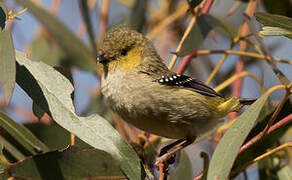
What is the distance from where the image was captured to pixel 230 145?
206 cm

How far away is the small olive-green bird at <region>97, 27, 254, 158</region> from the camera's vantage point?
112 inches

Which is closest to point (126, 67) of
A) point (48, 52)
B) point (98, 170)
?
point (98, 170)

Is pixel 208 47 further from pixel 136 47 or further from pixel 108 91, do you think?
pixel 108 91

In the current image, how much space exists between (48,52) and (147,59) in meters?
1.48

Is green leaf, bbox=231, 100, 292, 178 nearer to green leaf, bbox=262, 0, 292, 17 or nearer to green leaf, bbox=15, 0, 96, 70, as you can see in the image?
green leaf, bbox=262, 0, 292, 17

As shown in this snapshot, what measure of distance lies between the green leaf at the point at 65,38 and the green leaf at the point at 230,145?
1919mm

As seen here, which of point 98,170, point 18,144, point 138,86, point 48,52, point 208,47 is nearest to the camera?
point 98,170

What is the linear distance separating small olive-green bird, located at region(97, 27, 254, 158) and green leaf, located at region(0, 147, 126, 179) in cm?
51

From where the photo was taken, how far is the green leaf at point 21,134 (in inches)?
Result: 96.1

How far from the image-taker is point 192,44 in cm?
300

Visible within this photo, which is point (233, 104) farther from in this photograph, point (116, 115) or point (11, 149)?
point (11, 149)

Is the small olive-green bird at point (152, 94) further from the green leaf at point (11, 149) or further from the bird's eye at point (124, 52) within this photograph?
the green leaf at point (11, 149)

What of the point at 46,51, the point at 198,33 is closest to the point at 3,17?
the point at 198,33

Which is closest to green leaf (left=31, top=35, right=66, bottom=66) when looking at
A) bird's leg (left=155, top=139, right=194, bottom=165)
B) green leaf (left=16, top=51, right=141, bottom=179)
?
bird's leg (left=155, top=139, right=194, bottom=165)
